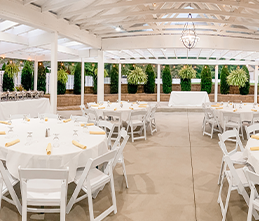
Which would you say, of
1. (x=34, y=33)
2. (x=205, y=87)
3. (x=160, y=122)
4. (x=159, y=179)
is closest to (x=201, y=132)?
(x=160, y=122)

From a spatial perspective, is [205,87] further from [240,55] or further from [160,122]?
[160,122]

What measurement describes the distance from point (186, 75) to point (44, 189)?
1444 cm

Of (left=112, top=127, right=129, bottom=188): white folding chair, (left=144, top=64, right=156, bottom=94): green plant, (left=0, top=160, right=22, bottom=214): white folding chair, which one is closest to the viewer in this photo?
(left=0, top=160, right=22, bottom=214): white folding chair

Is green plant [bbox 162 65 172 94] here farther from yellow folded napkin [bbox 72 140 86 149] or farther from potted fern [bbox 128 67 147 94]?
yellow folded napkin [bbox 72 140 86 149]

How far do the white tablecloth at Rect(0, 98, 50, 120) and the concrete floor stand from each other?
11.5ft

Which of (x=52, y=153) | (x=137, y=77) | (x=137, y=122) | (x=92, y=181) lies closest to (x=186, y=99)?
(x=137, y=77)

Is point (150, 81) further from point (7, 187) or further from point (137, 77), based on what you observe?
point (7, 187)

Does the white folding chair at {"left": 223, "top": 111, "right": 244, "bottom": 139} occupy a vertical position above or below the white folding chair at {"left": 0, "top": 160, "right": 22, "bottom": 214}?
above

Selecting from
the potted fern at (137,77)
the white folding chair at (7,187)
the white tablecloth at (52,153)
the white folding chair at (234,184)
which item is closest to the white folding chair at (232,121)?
the white folding chair at (234,184)

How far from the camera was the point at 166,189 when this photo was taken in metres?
3.45

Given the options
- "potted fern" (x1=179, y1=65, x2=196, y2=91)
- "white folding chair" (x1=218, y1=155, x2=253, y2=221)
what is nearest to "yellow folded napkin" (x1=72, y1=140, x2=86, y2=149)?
"white folding chair" (x1=218, y1=155, x2=253, y2=221)

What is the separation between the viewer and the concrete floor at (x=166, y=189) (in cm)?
277

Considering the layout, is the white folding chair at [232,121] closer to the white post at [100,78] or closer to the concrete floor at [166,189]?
the concrete floor at [166,189]

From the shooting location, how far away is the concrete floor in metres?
2.77
